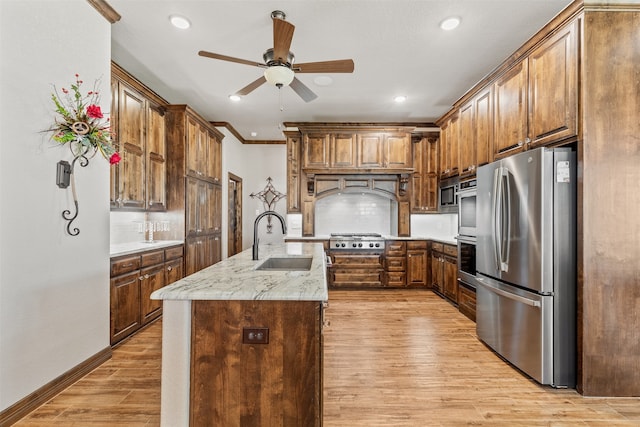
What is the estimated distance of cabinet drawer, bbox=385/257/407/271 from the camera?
196 inches

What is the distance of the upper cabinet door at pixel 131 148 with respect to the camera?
10.3 feet

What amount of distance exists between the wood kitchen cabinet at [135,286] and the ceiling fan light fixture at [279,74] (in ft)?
6.77

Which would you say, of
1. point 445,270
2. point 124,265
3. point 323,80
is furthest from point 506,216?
point 124,265

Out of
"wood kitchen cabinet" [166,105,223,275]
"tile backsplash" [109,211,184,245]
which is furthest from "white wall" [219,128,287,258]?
"tile backsplash" [109,211,184,245]

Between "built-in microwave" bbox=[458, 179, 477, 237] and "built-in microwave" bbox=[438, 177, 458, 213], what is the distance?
67cm

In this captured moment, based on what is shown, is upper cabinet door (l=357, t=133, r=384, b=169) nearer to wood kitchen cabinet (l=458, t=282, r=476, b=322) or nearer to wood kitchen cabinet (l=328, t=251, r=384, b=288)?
wood kitchen cabinet (l=328, t=251, r=384, b=288)

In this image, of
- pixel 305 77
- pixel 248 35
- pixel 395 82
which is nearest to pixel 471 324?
pixel 395 82

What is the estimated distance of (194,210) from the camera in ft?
14.5

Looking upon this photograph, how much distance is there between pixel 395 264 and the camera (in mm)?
4980

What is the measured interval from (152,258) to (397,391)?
275 centimetres

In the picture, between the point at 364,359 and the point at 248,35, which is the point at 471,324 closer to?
the point at 364,359

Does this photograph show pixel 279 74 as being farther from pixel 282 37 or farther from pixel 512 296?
pixel 512 296

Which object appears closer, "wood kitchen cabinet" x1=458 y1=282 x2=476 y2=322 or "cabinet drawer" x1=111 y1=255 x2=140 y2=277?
"cabinet drawer" x1=111 y1=255 x2=140 y2=277

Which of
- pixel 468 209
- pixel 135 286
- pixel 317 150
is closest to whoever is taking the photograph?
pixel 135 286
